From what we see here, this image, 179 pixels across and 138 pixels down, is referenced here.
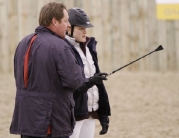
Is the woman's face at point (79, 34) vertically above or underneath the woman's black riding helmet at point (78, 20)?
underneath

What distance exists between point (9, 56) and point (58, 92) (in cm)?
626

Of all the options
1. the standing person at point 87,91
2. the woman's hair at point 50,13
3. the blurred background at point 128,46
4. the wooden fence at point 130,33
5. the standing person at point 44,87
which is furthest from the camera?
the wooden fence at point 130,33

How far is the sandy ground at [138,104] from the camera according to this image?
21.0ft

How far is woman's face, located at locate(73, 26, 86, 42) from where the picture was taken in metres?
3.76

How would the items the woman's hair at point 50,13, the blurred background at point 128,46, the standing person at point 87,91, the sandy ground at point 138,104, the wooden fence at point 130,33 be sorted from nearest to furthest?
the woman's hair at point 50,13 → the standing person at point 87,91 → the sandy ground at point 138,104 → the blurred background at point 128,46 → the wooden fence at point 130,33

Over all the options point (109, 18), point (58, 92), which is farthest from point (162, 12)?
point (58, 92)

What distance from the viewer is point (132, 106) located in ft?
26.0

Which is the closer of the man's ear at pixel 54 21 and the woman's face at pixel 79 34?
the man's ear at pixel 54 21

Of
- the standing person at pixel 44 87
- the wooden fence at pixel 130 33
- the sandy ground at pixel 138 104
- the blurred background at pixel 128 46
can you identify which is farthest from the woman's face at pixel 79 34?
the wooden fence at pixel 130 33

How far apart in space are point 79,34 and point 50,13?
67 centimetres

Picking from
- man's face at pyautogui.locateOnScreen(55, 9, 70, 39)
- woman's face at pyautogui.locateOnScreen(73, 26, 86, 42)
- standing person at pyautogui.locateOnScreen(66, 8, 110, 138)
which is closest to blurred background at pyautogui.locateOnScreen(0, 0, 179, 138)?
standing person at pyautogui.locateOnScreen(66, 8, 110, 138)

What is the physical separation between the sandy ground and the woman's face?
98.7 inches

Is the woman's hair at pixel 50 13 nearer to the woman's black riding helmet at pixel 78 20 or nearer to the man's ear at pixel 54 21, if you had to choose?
the man's ear at pixel 54 21

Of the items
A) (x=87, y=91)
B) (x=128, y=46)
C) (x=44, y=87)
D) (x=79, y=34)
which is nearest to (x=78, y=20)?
(x=79, y=34)
